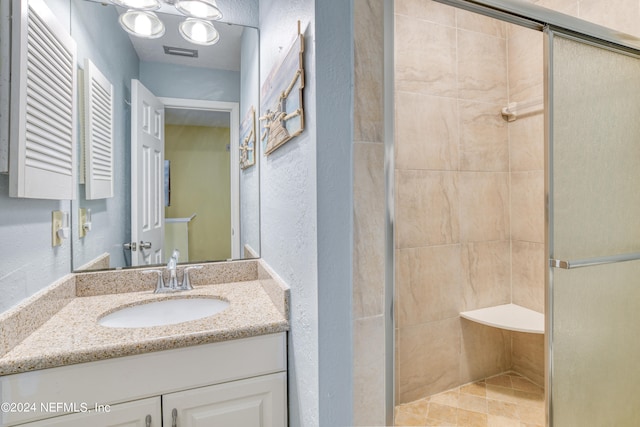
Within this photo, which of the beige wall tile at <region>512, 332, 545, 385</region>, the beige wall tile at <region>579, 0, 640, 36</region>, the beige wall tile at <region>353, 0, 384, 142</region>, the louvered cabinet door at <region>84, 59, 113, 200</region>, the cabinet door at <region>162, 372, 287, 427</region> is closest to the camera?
the beige wall tile at <region>353, 0, 384, 142</region>

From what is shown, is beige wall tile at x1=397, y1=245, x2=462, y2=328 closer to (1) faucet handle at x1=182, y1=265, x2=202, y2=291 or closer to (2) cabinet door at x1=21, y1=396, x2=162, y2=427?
(1) faucet handle at x1=182, y1=265, x2=202, y2=291

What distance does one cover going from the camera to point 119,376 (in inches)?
37.3

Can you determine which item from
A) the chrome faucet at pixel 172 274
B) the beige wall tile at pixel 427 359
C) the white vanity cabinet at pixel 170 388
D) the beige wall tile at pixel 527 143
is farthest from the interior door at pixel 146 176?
the beige wall tile at pixel 527 143

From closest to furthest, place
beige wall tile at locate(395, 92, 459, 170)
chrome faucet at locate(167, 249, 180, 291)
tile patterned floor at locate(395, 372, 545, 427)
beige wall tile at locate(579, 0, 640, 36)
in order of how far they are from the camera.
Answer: chrome faucet at locate(167, 249, 180, 291) → beige wall tile at locate(579, 0, 640, 36) → tile patterned floor at locate(395, 372, 545, 427) → beige wall tile at locate(395, 92, 459, 170)

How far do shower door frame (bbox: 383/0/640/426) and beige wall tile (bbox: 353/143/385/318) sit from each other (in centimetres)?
3

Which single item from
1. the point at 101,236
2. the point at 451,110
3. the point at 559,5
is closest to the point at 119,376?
the point at 101,236

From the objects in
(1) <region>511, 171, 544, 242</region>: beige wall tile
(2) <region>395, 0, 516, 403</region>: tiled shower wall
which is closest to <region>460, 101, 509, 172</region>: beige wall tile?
(2) <region>395, 0, 516, 403</region>: tiled shower wall

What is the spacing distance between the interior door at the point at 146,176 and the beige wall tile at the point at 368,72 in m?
1.09

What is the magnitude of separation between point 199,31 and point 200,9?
92 millimetres

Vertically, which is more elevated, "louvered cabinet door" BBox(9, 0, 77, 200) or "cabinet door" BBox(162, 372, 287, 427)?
"louvered cabinet door" BBox(9, 0, 77, 200)

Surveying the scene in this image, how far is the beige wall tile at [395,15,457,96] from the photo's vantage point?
192cm

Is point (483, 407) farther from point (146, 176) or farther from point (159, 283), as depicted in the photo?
point (146, 176)

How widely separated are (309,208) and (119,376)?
0.73 metres

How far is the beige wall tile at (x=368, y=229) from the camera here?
864 millimetres
